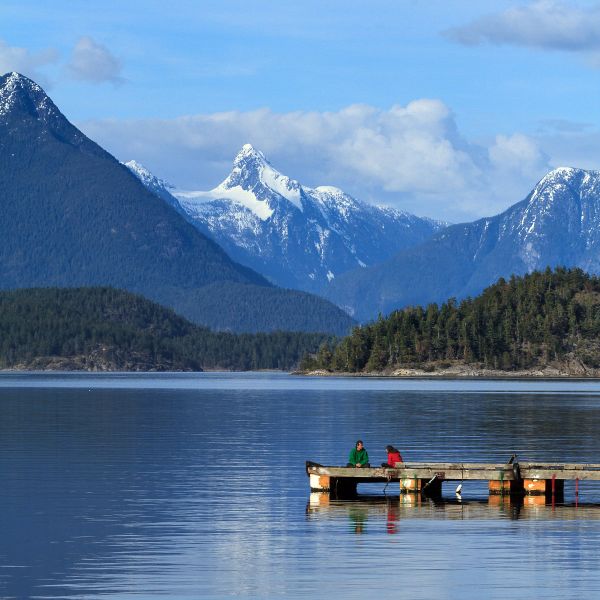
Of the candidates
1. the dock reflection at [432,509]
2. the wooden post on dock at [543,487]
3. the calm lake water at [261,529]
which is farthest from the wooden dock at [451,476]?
the calm lake water at [261,529]

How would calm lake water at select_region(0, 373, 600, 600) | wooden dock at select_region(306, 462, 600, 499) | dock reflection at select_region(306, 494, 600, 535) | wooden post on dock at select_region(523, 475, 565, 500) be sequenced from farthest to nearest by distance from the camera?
wooden post on dock at select_region(523, 475, 565, 500)
wooden dock at select_region(306, 462, 600, 499)
dock reflection at select_region(306, 494, 600, 535)
calm lake water at select_region(0, 373, 600, 600)

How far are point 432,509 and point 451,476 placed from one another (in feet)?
21.0

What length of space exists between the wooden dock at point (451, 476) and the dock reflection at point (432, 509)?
2.84 feet

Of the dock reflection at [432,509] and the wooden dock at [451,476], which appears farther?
the wooden dock at [451,476]

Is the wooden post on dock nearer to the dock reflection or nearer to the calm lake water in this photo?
the dock reflection

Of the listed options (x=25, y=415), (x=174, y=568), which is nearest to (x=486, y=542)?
(x=174, y=568)

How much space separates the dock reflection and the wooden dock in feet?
2.84

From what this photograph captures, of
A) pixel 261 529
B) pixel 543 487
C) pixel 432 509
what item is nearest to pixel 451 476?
pixel 543 487

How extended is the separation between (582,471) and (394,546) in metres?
22.9

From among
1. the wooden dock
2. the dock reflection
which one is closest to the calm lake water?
the dock reflection

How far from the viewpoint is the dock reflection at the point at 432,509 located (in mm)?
75938

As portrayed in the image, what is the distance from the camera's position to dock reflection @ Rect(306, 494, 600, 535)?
249 ft

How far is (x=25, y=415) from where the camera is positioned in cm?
18025

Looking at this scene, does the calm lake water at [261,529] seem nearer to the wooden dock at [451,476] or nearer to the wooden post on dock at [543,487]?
the wooden post on dock at [543,487]
